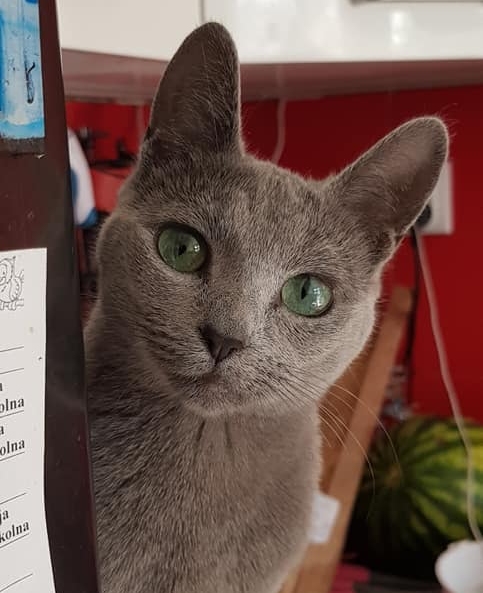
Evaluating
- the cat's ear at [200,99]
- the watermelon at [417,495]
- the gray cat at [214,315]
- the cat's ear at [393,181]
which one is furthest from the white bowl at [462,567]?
the cat's ear at [200,99]

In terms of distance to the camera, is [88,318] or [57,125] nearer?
[57,125]

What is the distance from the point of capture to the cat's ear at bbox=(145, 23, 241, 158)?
53 cm

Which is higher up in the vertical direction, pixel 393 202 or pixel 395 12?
pixel 395 12

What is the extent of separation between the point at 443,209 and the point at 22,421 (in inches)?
38.7

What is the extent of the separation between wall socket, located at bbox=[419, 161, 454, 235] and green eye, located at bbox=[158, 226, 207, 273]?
787 mm

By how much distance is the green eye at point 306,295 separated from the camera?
554 mm

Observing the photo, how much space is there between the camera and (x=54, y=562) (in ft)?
1.50

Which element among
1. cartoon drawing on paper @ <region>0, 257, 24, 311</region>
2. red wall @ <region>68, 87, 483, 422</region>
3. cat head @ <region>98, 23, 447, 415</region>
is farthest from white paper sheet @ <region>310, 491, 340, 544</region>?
cartoon drawing on paper @ <region>0, 257, 24, 311</region>

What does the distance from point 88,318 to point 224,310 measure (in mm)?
191

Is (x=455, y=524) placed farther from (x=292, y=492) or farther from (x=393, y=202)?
(x=393, y=202)

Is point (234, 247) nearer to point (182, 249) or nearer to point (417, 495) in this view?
point (182, 249)

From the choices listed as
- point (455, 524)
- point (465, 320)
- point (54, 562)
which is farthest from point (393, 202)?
point (465, 320)

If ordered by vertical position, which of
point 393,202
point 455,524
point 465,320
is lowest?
point 455,524

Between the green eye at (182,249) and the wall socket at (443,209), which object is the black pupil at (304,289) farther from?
the wall socket at (443,209)
